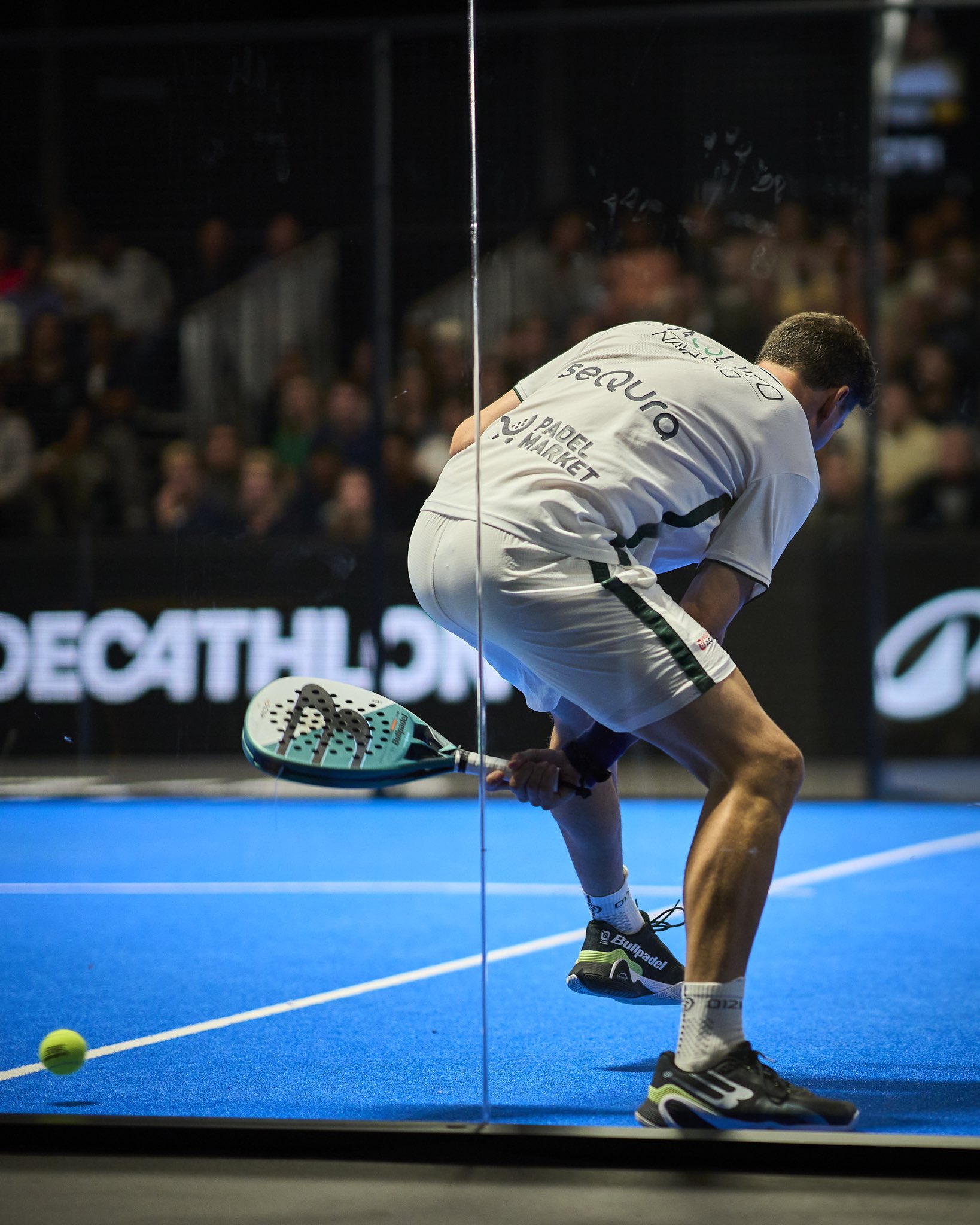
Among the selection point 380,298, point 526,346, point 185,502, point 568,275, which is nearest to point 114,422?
point 185,502

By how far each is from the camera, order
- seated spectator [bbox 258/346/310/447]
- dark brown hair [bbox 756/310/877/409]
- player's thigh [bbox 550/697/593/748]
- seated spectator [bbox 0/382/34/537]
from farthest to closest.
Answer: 1. seated spectator [bbox 258/346/310/447]
2. seated spectator [bbox 0/382/34/537]
3. player's thigh [bbox 550/697/593/748]
4. dark brown hair [bbox 756/310/877/409]

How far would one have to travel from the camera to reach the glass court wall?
9.46 ft

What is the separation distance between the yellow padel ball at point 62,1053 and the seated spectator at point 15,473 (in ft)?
4.79

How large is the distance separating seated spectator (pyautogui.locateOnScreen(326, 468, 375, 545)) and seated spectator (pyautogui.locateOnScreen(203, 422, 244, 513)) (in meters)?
0.25

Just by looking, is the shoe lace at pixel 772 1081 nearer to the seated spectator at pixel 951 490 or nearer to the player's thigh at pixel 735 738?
the player's thigh at pixel 735 738

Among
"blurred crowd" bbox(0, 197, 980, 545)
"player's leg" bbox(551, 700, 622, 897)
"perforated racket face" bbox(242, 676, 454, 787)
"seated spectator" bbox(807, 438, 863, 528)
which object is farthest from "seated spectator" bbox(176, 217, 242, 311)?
"seated spectator" bbox(807, 438, 863, 528)

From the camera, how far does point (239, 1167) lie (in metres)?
2.08

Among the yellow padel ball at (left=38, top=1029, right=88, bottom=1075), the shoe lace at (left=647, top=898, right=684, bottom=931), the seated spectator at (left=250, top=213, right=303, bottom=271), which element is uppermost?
the seated spectator at (left=250, top=213, right=303, bottom=271)

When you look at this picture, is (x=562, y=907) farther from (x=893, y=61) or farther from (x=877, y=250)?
(x=893, y=61)

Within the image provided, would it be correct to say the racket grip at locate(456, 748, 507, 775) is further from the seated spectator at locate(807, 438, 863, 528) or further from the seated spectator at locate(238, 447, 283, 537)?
the seated spectator at locate(807, 438, 863, 528)

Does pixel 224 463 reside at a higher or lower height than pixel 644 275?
lower

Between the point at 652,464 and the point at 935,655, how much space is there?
4.16 m

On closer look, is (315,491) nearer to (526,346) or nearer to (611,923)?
(526,346)

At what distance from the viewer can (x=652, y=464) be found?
2.35m
